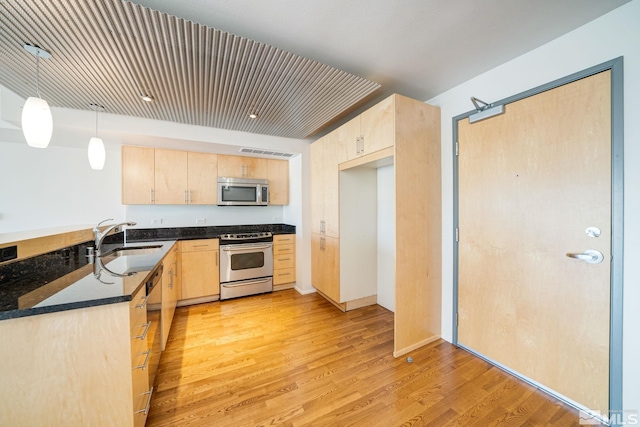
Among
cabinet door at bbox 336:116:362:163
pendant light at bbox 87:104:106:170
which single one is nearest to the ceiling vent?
cabinet door at bbox 336:116:362:163

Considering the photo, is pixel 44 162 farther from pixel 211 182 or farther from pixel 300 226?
pixel 300 226

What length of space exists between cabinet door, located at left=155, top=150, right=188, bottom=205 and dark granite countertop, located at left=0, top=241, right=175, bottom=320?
5.16 feet

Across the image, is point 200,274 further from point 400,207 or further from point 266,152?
point 400,207

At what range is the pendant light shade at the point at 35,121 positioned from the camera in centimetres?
129

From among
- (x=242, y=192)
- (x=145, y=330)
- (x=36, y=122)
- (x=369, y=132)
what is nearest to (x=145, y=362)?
(x=145, y=330)

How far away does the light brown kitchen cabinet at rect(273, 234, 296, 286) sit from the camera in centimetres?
355

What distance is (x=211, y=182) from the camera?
341 centimetres

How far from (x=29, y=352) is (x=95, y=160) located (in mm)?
1700

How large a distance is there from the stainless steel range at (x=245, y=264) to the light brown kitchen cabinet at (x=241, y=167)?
1001 millimetres

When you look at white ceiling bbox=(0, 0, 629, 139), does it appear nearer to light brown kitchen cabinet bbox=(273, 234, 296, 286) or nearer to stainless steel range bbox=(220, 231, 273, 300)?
stainless steel range bbox=(220, 231, 273, 300)

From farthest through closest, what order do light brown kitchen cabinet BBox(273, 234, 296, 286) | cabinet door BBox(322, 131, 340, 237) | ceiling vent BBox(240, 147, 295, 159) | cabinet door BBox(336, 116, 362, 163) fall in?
light brown kitchen cabinet BBox(273, 234, 296, 286)
ceiling vent BBox(240, 147, 295, 159)
cabinet door BBox(322, 131, 340, 237)
cabinet door BBox(336, 116, 362, 163)

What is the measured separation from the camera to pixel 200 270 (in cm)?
309

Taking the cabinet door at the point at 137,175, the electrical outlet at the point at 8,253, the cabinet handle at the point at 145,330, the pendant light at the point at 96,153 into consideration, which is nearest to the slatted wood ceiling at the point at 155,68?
the pendant light at the point at 96,153

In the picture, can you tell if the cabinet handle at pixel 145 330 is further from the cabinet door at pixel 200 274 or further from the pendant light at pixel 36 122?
the cabinet door at pixel 200 274
